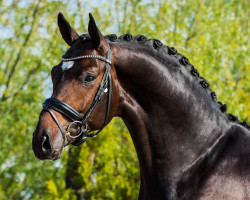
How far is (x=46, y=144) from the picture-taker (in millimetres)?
3658

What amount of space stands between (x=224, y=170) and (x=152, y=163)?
1.97 ft

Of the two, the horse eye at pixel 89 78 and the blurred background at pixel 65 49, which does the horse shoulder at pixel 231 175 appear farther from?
the blurred background at pixel 65 49

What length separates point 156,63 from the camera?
4121 millimetres

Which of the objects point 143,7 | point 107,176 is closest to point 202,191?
point 107,176

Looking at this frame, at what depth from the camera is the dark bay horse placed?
3.77 metres

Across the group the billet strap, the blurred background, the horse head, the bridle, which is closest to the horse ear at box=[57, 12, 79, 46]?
the horse head

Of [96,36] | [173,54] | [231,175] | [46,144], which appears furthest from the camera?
[173,54]

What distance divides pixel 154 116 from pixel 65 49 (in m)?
9.35

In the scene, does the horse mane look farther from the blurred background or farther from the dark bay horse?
the blurred background

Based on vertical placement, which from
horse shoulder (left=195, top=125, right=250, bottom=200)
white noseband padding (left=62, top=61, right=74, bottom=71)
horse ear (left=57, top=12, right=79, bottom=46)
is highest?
horse ear (left=57, top=12, right=79, bottom=46)

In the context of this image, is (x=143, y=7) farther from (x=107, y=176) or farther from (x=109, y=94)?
(x=109, y=94)

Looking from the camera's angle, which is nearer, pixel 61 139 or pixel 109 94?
pixel 61 139

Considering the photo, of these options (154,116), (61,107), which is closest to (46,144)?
(61,107)

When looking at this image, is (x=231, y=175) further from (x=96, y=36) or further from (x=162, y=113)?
(x=96, y=36)
